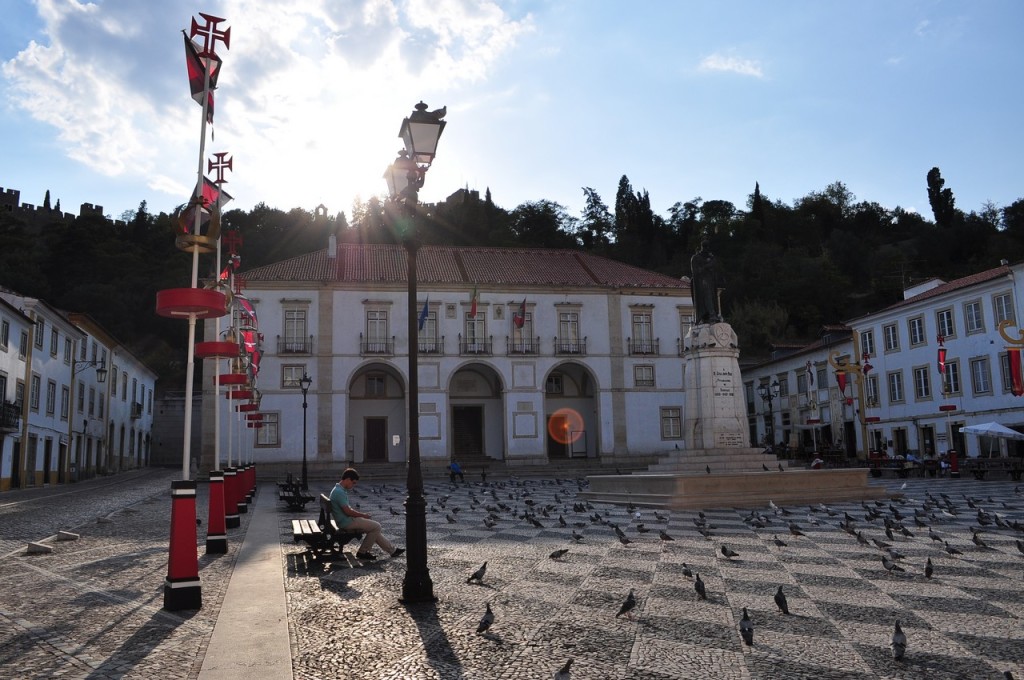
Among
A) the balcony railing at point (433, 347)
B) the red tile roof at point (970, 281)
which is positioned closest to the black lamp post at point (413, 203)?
the balcony railing at point (433, 347)

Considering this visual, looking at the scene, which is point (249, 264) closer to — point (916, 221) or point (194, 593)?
point (194, 593)

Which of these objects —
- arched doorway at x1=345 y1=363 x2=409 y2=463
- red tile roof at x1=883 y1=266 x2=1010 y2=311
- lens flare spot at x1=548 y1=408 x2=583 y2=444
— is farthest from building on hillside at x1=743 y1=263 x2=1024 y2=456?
arched doorway at x1=345 y1=363 x2=409 y2=463

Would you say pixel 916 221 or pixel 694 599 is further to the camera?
pixel 916 221

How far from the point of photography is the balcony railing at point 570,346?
1699 inches

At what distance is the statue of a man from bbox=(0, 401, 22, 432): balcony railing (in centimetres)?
2515

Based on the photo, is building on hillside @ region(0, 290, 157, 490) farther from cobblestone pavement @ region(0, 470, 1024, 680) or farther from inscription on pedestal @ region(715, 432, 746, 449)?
inscription on pedestal @ region(715, 432, 746, 449)

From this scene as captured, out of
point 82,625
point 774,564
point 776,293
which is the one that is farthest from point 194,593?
point 776,293

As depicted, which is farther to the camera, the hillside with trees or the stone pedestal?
the hillside with trees

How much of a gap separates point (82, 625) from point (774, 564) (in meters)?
6.80

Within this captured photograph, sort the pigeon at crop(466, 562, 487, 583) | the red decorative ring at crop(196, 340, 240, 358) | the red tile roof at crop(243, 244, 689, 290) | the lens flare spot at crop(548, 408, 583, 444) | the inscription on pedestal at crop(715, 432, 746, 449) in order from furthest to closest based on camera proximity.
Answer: the lens flare spot at crop(548, 408, 583, 444)
the red tile roof at crop(243, 244, 689, 290)
the inscription on pedestal at crop(715, 432, 746, 449)
the red decorative ring at crop(196, 340, 240, 358)
the pigeon at crop(466, 562, 487, 583)

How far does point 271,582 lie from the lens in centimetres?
790

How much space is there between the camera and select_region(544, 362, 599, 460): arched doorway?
44875mm

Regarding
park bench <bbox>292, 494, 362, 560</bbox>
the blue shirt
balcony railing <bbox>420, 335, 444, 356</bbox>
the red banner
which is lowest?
park bench <bbox>292, 494, 362, 560</bbox>

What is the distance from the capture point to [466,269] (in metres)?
45.4
